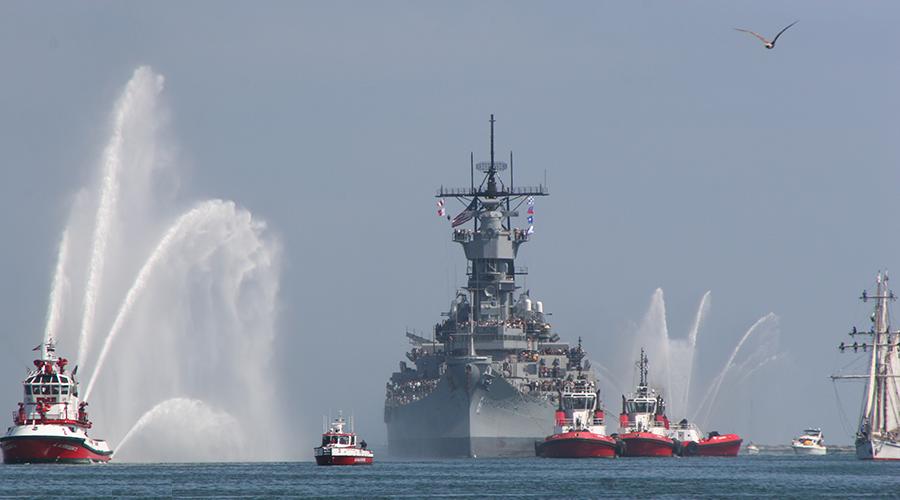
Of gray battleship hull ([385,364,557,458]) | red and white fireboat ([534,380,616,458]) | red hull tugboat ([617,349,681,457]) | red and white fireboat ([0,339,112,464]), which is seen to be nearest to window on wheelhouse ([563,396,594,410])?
red and white fireboat ([534,380,616,458])

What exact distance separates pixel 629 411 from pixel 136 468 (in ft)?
184

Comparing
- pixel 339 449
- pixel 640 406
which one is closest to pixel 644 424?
pixel 640 406

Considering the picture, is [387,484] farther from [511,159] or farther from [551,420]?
[511,159]

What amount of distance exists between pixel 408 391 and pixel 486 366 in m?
20.6

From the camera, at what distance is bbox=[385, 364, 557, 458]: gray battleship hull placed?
119125 mm

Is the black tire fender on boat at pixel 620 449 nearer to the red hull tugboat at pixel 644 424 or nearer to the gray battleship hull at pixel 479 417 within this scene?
the red hull tugboat at pixel 644 424

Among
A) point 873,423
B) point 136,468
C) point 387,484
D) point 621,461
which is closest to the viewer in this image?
point 387,484

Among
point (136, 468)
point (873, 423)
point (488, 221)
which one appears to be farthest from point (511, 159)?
point (136, 468)

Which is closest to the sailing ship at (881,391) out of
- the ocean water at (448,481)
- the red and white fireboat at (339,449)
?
the ocean water at (448,481)

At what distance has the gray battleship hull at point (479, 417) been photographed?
119 metres

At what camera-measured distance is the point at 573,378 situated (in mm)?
135250

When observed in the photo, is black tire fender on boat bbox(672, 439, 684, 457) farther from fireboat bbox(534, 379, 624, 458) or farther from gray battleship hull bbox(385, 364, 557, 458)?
gray battleship hull bbox(385, 364, 557, 458)

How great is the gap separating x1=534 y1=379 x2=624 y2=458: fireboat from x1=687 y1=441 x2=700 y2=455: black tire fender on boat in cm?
1575

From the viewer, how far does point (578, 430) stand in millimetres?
122062
